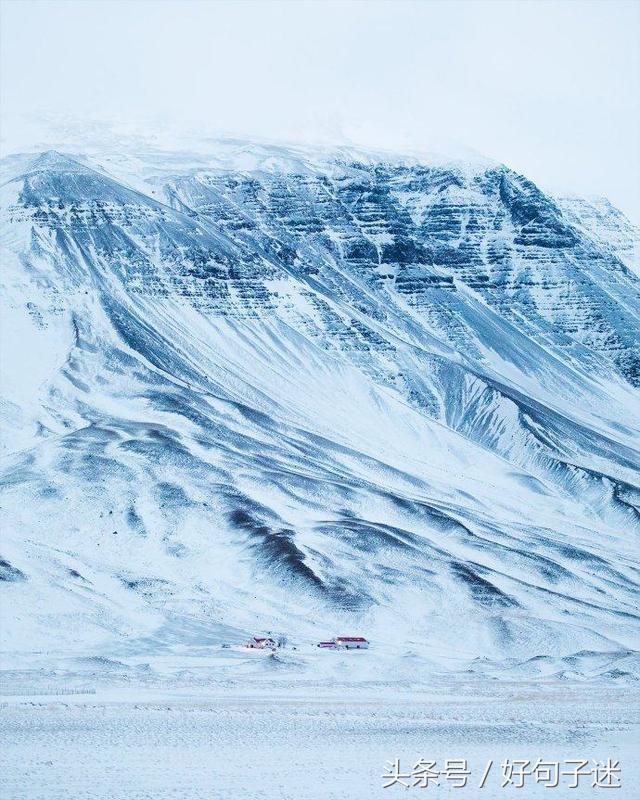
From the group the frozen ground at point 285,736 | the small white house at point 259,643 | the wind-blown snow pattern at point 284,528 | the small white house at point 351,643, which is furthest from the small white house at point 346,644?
the frozen ground at point 285,736

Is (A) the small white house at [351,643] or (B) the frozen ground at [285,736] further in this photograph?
(A) the small white house at [351,643]

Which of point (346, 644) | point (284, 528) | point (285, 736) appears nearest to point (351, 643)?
point (346, 644)

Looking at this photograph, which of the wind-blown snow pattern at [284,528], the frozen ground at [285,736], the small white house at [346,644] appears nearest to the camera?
the frozen ground at [285,736]

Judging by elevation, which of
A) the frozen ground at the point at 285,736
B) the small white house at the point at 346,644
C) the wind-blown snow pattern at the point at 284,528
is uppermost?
the frozen ground at the point at 285,736

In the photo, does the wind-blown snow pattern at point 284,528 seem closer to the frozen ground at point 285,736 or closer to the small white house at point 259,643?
the small white house at point 259,643

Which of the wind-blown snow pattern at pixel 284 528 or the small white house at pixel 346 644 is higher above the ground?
the small white house at pixel 346 644

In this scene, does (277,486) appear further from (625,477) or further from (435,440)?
(625,477)

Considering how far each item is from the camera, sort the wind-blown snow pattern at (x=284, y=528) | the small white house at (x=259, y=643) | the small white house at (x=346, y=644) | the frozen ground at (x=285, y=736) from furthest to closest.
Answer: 1. the wind-blown snow pattern at (x=284, y=528)
2. the small white house at (x=346, y=644)
3. the small white house at (x=259, y=643)
4. the frozen ground at (x=285, y=736)

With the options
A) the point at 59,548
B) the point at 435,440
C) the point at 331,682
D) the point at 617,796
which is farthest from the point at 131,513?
the point at 617,796
